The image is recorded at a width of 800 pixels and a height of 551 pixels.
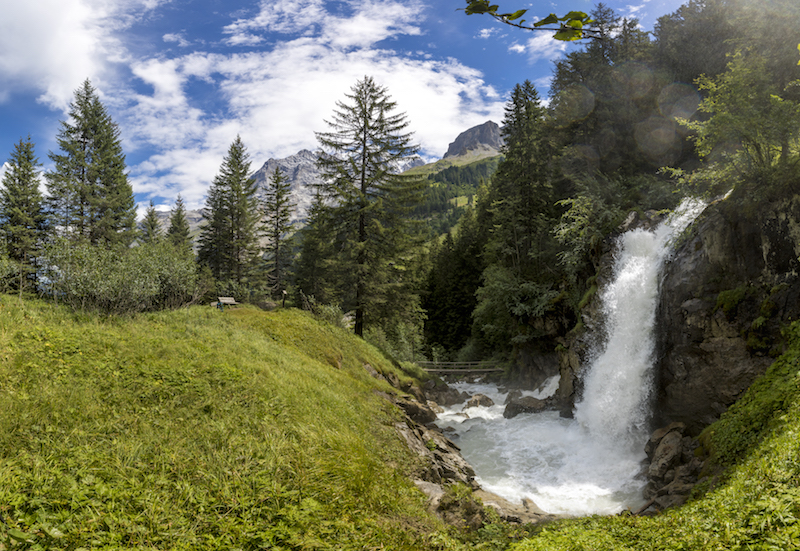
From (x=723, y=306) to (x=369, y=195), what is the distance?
16947 millimetres

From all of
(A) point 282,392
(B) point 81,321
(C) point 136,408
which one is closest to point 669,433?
(A) point 282,392

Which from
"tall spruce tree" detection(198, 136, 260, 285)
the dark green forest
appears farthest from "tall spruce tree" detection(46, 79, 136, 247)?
"tall spruce tree" detection(198, 136, 260, 285)

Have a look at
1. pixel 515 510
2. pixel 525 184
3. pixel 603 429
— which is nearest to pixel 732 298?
pixel 603 429

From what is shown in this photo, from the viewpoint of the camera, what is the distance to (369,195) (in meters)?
22.4

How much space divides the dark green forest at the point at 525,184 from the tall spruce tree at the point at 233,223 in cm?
20

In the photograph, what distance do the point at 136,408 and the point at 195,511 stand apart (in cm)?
263

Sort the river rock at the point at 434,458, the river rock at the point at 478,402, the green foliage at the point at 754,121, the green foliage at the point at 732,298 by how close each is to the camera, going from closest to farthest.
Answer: the river rock at the point at 434,458, the green foliage at the point at 754,121, the green foliage at the point at 732,298, the river rock at the point at 478,402

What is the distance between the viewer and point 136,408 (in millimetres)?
6395

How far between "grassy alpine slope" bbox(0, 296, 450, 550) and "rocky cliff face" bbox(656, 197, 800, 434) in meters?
10.6

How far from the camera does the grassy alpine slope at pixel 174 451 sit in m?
4.29

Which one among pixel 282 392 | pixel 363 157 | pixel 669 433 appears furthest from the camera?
pixel 363 157

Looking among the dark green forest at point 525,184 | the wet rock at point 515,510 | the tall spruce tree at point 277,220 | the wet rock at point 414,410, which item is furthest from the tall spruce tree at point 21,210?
the wet rock at point 515,510

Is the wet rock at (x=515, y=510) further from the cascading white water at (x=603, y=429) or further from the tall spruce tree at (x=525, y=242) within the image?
the tall spruce tree at (x=525, y=242)

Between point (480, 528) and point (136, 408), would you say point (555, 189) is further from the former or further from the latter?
point (136, 408)
